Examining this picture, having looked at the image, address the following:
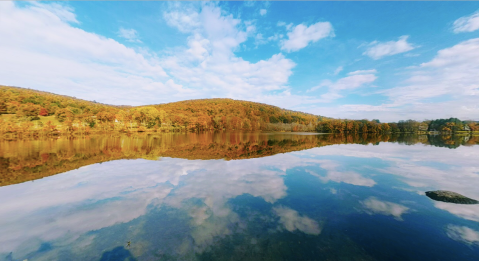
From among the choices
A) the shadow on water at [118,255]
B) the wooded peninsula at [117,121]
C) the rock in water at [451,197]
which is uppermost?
the wooded peninsula at [117,121]

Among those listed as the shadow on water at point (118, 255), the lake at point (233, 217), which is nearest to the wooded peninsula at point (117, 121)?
the lake at point (233, 217)

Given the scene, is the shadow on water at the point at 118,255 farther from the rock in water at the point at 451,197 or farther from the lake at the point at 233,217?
the rock in water at the point at 451,197

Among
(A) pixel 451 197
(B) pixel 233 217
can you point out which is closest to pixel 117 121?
(B) pixel 233 217

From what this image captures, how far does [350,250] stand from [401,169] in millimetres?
16069

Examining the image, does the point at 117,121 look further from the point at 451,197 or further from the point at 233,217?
the point at 451,197

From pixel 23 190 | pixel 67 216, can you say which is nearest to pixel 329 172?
pixel 67 216

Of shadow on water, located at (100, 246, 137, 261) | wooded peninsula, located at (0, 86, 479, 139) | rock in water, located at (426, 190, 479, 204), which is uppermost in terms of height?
wooded peninsula, located at (0, 86, 479, 139)

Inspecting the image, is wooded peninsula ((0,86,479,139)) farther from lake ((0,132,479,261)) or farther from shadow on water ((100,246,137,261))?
shadow on water ((100,246,137,261))

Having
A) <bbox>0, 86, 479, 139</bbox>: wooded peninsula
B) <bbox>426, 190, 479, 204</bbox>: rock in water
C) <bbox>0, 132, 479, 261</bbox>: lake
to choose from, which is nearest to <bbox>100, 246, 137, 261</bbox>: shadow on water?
<bbox>0, 132, 479, 261</bbox>: lake

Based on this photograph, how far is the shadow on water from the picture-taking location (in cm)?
494

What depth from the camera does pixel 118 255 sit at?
5078mm

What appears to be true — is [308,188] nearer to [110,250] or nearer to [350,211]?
[350,211]

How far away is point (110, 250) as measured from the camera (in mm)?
5293

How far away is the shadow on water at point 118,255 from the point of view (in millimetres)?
4938
